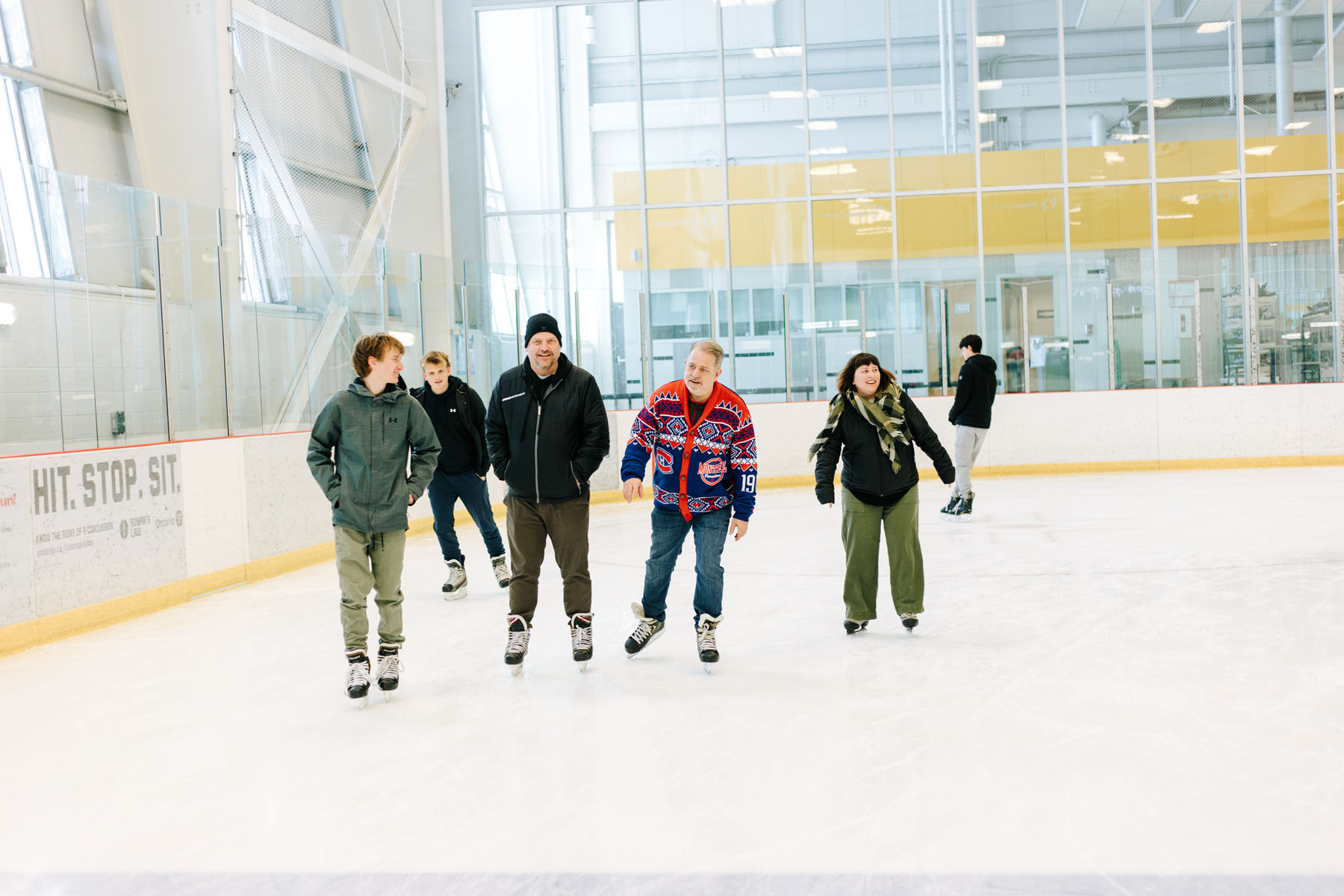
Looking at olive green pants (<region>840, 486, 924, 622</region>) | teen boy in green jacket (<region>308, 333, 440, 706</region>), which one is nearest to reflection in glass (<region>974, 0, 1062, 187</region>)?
olive green pants (<region>840, 486, 924, 622</region>)

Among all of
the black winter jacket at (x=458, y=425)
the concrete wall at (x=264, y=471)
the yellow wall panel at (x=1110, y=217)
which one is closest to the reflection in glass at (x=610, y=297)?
the concrete wall at (x=264, y=471)

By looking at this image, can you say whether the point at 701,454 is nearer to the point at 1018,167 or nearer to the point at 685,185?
the point at 685,185

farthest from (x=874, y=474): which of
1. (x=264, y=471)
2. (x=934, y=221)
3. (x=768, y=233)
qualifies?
(x=934, y=221)

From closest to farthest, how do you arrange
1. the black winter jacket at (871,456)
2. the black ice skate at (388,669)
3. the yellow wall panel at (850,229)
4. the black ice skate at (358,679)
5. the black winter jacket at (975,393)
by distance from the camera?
1. the black ice skate at (358,679)
2. the black ice skate at (388,669)
3. the black winter jacket at (871,456)
4. the black winter jacket at (975,393)
5. the yellow wall panel at (850,229)

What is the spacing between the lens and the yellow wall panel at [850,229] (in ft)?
48.4

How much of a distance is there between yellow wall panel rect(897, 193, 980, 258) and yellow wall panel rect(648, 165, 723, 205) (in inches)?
100

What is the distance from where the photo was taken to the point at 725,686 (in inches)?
167

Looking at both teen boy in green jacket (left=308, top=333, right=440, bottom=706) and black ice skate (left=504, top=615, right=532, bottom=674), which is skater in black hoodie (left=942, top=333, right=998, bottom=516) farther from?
teen boy in green jacket (left=308, top=333, right=440, bottom=706)

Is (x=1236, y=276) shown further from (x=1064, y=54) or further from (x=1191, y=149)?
(x=1064, y=54)

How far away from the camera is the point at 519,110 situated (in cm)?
1509

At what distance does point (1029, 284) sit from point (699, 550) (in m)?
11.3

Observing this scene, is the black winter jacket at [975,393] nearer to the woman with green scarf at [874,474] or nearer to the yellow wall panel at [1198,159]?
the woman with green scarf at [874,474]

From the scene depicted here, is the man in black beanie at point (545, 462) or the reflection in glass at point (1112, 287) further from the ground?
the reflection in glass at point (1112, 287)

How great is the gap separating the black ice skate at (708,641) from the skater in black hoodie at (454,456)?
86.1 inches
